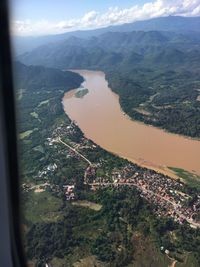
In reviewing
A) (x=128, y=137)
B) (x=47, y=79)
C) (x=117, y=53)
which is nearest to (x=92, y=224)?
(x=128, y=137)

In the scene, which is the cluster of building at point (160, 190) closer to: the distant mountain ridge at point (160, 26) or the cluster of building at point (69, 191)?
the cluster of building at point (69, 191)

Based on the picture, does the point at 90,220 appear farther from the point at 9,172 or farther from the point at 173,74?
the point at 173,74

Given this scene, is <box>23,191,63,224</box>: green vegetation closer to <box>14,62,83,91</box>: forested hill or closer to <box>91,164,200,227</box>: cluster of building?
<box>91,164,200,227</box>: cluster of building

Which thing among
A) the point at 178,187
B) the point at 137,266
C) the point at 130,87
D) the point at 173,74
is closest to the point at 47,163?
the point at 178,187

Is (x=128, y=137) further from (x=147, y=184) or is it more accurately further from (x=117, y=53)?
(x=117, y=53)

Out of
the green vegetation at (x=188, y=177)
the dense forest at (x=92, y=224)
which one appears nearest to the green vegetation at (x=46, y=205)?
the dense forest at (x=92, y=224)

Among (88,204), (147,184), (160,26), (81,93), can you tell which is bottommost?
(160,26)

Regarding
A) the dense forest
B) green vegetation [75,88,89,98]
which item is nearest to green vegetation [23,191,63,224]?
the dense forest
